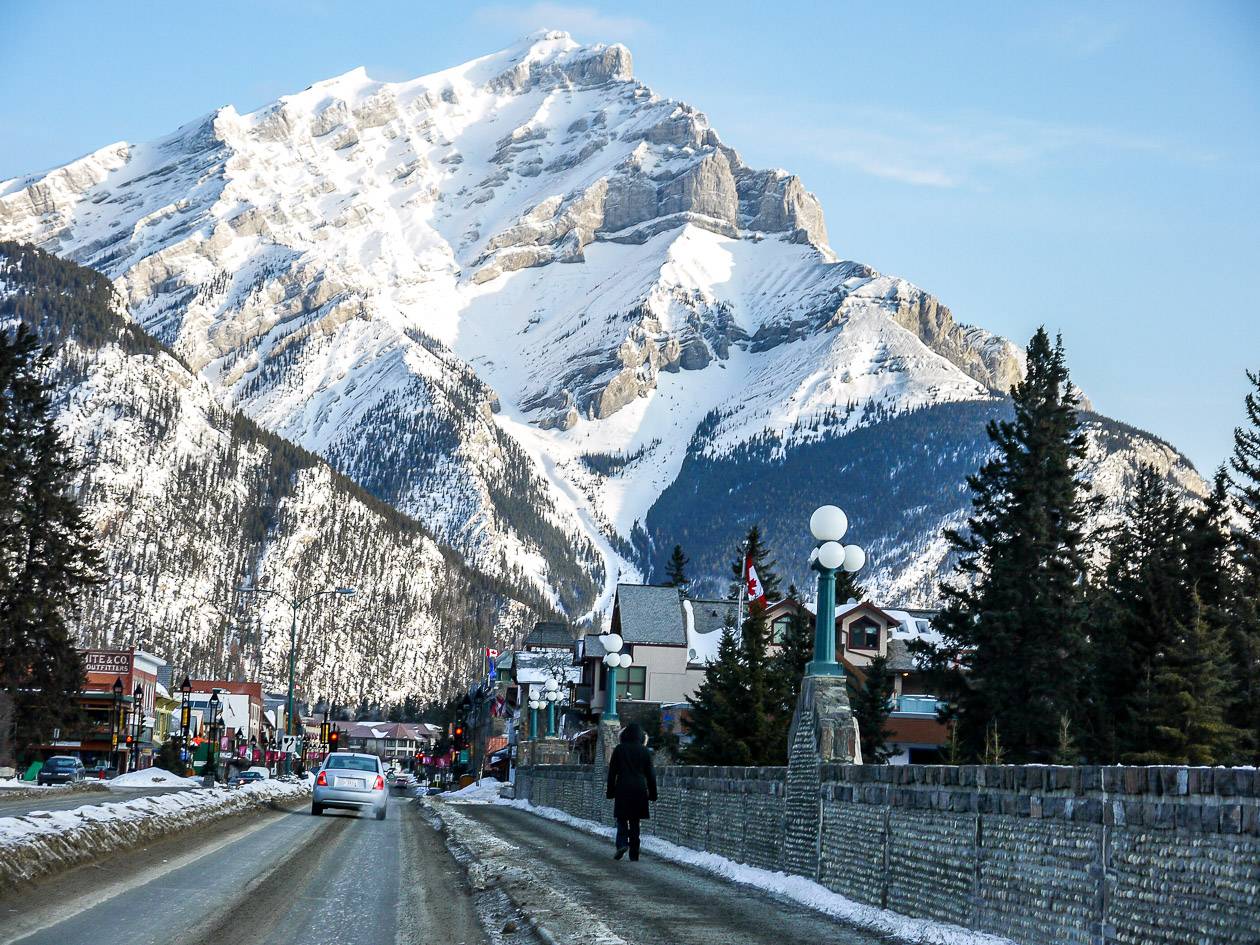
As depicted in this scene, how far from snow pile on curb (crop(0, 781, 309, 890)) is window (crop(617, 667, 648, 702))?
6406 cm

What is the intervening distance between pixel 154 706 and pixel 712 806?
132204 mm

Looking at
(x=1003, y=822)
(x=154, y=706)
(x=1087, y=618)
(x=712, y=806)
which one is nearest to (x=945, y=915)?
(x=1003, y=822)

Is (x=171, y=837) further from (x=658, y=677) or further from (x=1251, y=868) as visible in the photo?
(x=658, y=677)

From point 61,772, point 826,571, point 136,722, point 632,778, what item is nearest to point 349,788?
point 632,778

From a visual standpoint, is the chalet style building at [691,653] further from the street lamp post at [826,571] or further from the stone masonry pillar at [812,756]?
the stone masonry pillar at [812,756]

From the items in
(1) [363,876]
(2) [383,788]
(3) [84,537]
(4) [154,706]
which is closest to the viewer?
(1) [363,876]

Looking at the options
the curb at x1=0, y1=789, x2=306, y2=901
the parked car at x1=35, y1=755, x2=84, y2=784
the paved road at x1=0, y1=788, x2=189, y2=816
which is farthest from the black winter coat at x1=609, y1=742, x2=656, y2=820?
the parked car at x1=35, y1=755, x2=84, y2=784

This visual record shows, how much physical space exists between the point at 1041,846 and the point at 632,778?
461 inches

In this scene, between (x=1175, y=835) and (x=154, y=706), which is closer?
(x=1175, y=835)

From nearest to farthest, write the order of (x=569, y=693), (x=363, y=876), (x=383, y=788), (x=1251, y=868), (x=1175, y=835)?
(x=1251, y=868)
(x=1175, y=835)
(x=363, y=876)
(x=383, y=788)
(x=569, y=693)

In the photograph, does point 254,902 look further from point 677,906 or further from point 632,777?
point 632,777

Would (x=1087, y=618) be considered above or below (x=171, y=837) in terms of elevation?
above

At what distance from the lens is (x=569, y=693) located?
365 feet

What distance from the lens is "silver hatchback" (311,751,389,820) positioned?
128 feet
